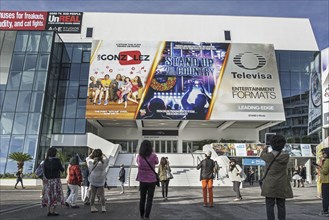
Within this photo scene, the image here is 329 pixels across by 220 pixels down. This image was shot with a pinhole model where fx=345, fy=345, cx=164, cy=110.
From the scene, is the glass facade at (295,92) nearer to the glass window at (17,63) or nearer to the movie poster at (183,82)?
the movie poster at (183,82)

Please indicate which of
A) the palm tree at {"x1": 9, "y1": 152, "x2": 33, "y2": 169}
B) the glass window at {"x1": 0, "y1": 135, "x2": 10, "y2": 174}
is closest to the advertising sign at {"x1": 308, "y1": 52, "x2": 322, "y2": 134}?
the palm tree at {"x1": 9, "y1": 152, "x2": 33, "y2": 169}

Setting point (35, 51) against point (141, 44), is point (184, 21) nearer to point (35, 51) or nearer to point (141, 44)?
point (141, 44)

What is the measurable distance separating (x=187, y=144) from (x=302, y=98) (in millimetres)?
13621

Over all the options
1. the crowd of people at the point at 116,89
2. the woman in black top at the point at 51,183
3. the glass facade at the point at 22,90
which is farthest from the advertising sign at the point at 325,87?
the woman in black top at the point at 51,183

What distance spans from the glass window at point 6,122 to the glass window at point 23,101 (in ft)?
2.81

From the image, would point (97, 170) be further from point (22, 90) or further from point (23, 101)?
point (22, 90)

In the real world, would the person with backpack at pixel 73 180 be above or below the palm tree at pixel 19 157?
below

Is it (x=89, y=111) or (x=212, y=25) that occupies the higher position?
(x=212, y=25)

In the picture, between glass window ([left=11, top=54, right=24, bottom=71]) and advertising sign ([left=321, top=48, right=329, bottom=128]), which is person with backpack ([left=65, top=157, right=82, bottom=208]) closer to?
glass window ([left=11, top=54, right=24, bottom=71])

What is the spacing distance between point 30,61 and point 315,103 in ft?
97.1

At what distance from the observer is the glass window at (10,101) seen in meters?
30.6

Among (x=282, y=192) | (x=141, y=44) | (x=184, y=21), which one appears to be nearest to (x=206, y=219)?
(x=282, y=192)

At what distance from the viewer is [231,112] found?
33.3m

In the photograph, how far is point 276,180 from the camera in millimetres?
5086
